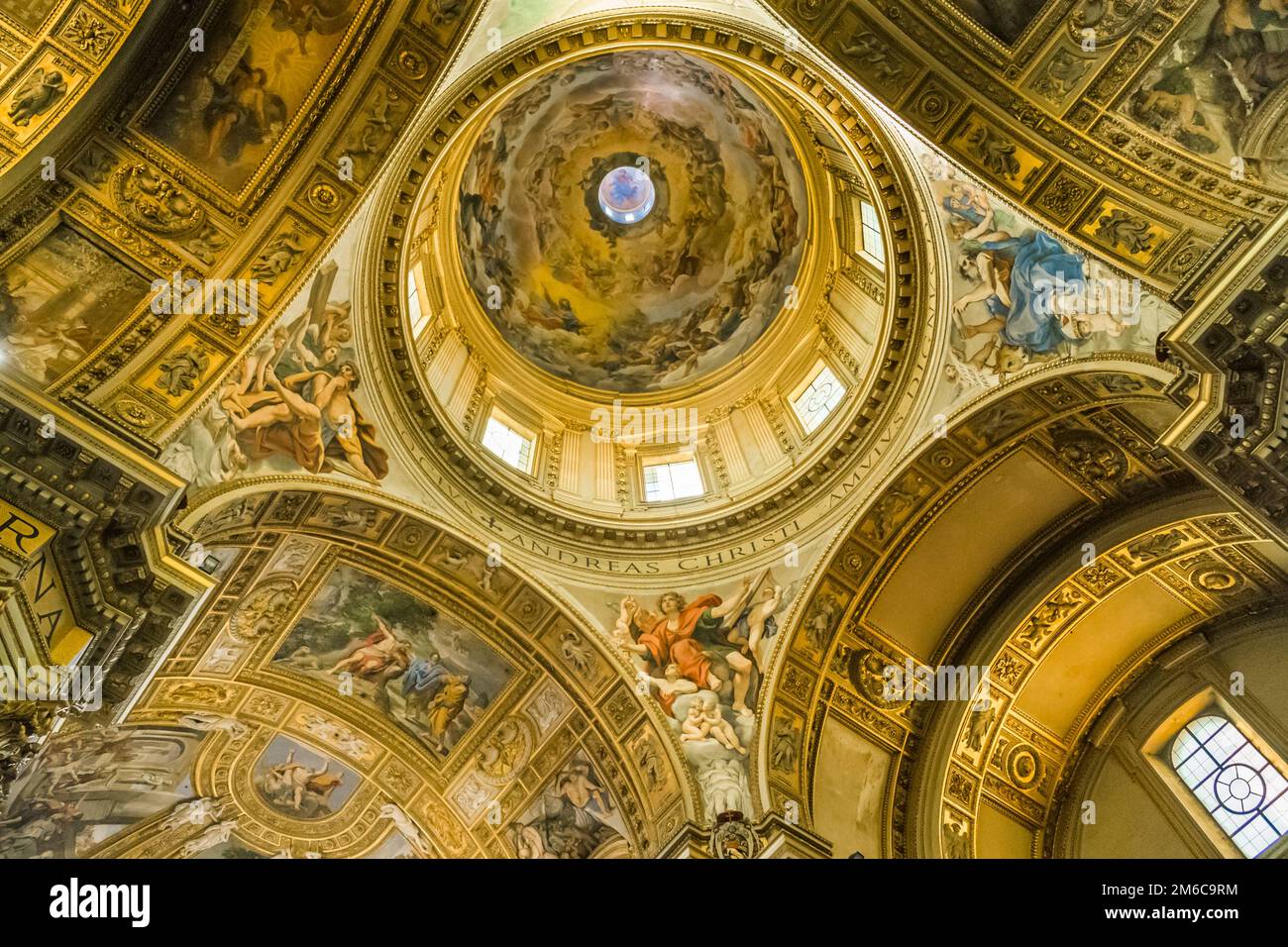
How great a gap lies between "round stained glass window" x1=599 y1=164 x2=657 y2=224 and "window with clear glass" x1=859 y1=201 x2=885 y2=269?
4996 mm

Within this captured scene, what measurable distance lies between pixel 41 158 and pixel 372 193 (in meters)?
4.69

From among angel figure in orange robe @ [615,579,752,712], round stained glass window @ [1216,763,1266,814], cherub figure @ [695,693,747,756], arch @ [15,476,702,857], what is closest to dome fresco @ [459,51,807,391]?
angel figure in orange robe @ [615,579,752,712]

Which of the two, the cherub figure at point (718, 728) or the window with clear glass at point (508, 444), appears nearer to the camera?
the cherub figure at point (718, 728)

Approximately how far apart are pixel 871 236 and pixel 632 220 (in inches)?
213

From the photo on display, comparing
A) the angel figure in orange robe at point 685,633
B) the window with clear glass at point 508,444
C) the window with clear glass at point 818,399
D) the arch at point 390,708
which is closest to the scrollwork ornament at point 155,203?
the arch at point 390,708

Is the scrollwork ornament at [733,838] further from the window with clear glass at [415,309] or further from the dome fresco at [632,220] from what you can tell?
the dome fresco at [632,220]

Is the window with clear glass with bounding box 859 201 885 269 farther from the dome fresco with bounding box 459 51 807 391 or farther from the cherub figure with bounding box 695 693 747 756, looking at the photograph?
the cherub figure with bounding box 695 693 747 756

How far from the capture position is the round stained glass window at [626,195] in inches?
878

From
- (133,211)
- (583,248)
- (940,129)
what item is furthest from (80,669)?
(583,248)

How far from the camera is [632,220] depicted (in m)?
22.4

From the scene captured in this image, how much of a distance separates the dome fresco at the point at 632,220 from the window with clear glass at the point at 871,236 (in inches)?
73.4
